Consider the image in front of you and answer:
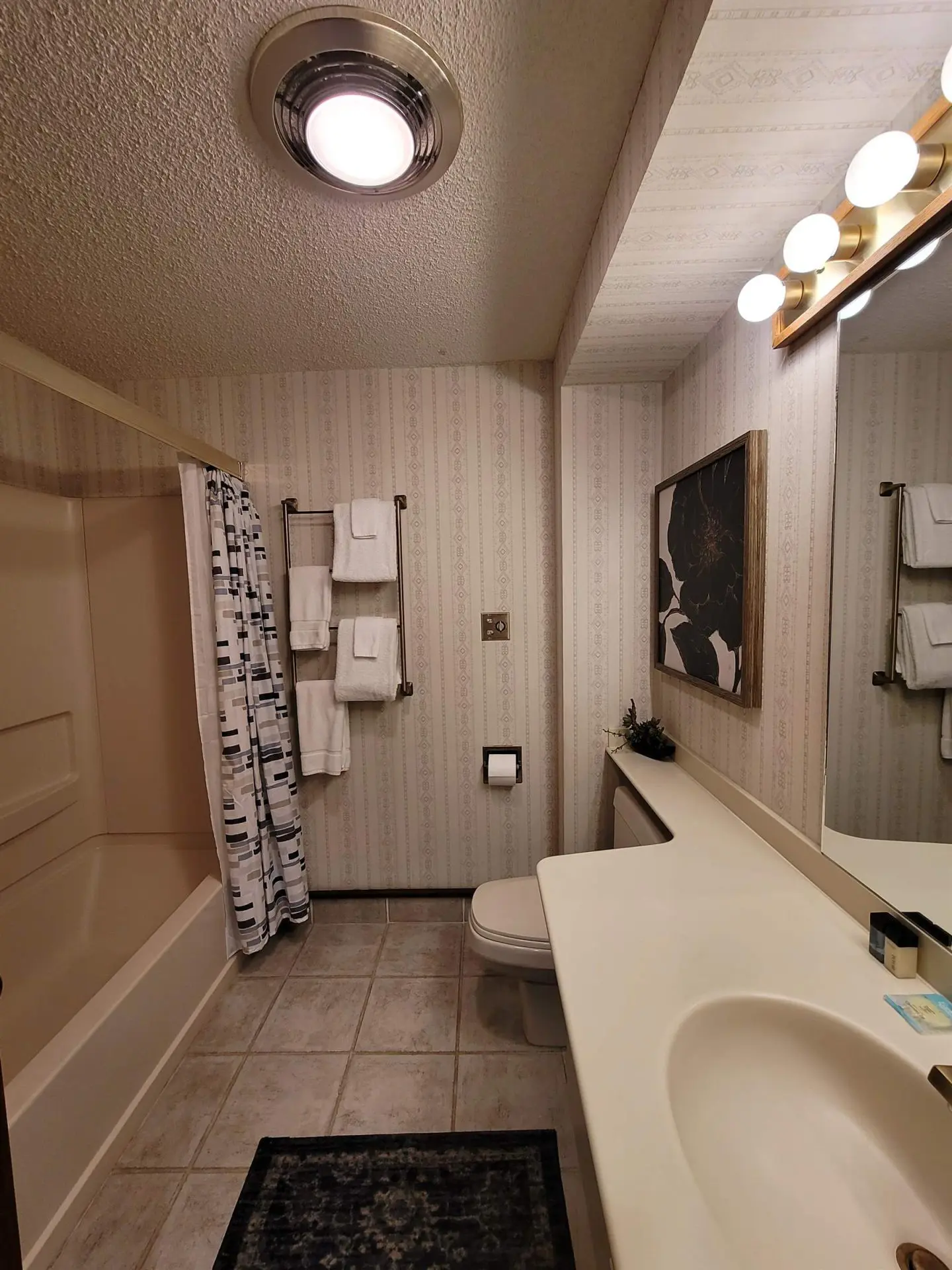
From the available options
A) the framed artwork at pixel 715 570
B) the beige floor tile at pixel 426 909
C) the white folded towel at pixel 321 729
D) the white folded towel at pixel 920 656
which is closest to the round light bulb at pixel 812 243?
the framed artwork at pixel 715 570

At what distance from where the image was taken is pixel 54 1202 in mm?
1093

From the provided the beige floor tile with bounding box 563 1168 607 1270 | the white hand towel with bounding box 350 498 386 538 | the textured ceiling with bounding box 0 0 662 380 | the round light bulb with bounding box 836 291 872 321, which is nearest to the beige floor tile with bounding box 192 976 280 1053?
the beige floor tile with bounding box 563 1168 607 1270

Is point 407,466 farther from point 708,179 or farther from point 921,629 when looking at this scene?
point 921,629

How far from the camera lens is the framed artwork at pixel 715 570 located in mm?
1240

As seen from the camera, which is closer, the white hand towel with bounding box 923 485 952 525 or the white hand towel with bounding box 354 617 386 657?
the white hand towel with bounding box 923 485 952 525

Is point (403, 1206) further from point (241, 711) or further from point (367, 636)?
point (367, 636)

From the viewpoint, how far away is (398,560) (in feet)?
6.86

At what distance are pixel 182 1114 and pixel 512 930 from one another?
1052 mm

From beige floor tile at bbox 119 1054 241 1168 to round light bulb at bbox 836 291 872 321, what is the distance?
2.45m

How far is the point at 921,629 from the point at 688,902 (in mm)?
647

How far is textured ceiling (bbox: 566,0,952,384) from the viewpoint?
0.65 m

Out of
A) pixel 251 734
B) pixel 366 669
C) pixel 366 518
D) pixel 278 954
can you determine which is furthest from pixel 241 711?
pixel 278 954

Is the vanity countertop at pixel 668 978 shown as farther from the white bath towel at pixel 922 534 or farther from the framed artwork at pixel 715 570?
the white bath towel at pixel 922 534

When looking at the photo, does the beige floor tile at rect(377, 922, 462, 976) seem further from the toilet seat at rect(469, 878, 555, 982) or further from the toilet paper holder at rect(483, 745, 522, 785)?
the toilet paper holder at rect(483, 745, 522, 785)
